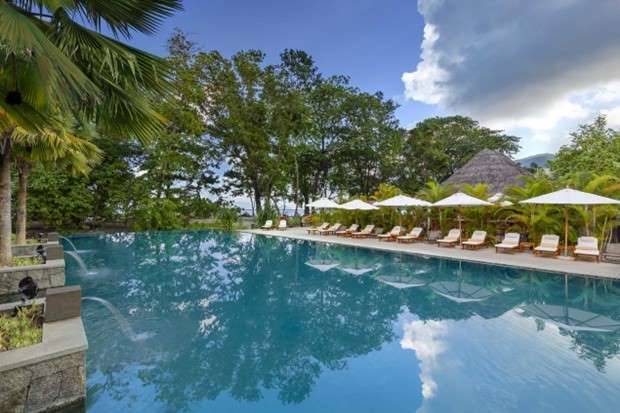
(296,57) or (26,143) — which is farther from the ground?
(296,57)

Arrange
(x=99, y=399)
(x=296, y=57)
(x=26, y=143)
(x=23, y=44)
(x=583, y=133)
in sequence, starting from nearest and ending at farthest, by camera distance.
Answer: (x=23, y=44) < (x=99, y=399) < (x=26, y=143) < (x=583, y=133) < (x=296, y=57)

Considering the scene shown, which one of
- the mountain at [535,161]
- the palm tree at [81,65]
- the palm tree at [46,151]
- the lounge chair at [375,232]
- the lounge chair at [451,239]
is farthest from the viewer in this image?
the mountain at [535,161]

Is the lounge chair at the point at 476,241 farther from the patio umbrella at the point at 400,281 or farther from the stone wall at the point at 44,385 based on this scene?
the stone wall at the point at 44,385

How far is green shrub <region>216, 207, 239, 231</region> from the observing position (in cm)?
2186

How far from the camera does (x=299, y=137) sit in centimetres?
2589

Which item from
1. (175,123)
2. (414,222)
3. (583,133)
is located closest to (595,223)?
(414,222)

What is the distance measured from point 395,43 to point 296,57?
11.7 metres

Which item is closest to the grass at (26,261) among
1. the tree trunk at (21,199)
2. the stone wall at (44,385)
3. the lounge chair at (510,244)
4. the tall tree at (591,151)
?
the tree trunk at (21,199)

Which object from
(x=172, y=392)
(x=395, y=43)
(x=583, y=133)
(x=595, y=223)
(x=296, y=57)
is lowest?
(x=172, y=392)

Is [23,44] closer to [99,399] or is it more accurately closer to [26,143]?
[99,399]

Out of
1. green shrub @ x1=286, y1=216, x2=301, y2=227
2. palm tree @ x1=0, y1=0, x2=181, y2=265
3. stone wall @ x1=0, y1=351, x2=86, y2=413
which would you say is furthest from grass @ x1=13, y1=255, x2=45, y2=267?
green shrub @ x1=286, y1=216, x2=301, y2=227

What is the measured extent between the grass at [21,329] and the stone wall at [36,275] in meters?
2.94

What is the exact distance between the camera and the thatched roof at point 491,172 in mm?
17656

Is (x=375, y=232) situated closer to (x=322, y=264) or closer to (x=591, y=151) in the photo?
(x=322, y=264)
